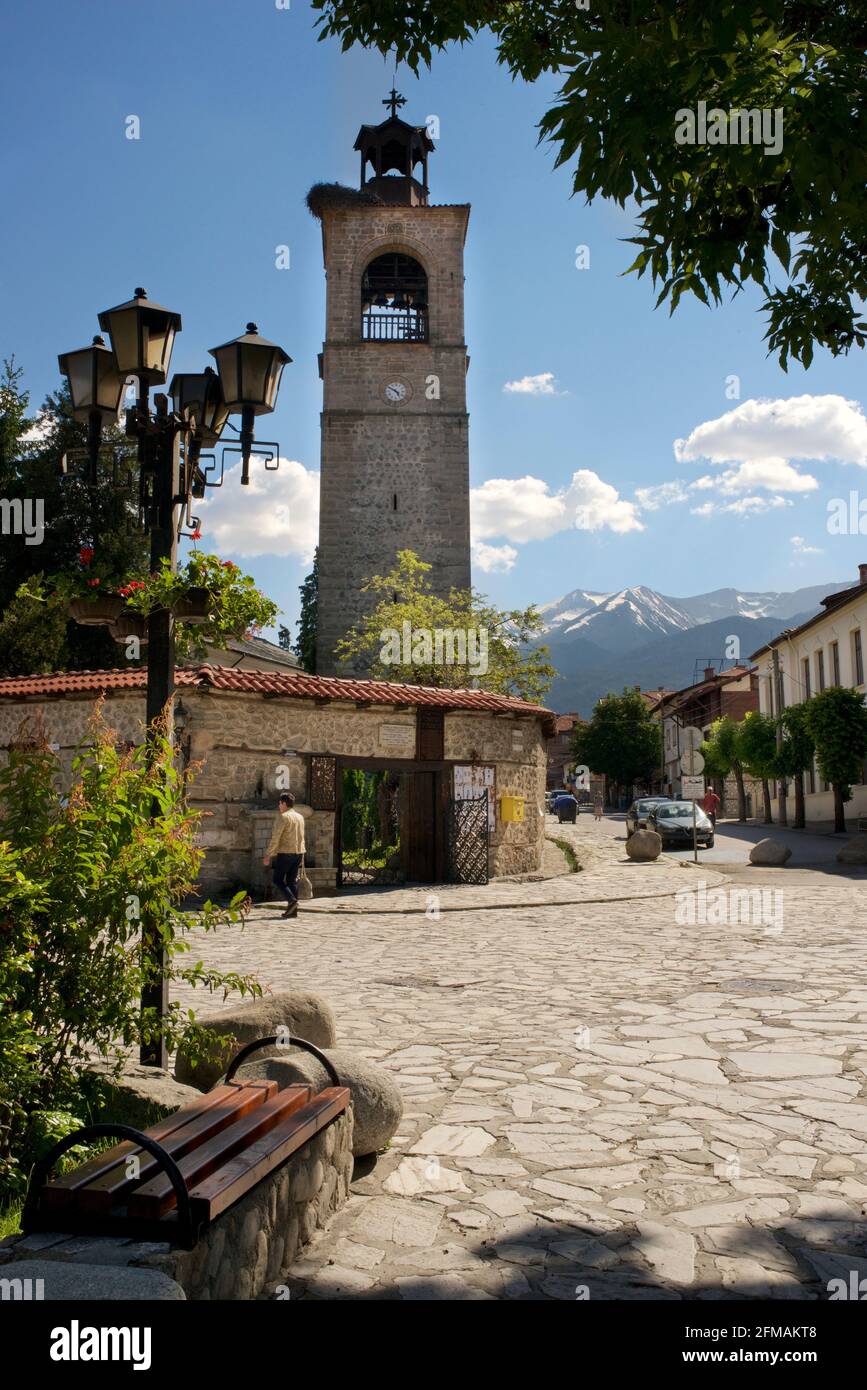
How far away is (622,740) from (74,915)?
7000 centimetres

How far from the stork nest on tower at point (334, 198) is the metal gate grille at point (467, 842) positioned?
1033 inches

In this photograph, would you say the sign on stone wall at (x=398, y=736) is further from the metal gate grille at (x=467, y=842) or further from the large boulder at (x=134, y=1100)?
the large boulder at (x=134, y=1100)

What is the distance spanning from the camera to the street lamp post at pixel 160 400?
5.65 meters

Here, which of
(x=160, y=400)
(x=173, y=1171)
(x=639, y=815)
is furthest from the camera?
(x=639, y=815)

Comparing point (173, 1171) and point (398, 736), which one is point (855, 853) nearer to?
point (398, 736)

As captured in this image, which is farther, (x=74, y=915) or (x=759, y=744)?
(x=759, y=744)

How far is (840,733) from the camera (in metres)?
29.8

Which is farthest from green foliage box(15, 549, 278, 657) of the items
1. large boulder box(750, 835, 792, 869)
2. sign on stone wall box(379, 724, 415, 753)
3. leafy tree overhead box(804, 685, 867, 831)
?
leafy tree overhead box(804, 685, 867, 831)

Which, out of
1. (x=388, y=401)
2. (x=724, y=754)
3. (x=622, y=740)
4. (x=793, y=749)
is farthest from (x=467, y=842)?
(x=622, y=740)

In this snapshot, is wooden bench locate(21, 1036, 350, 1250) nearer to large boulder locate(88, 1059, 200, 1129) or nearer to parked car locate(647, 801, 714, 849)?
large boulder locate(88, 1059, 200, 1129)

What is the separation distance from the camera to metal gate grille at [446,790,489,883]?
727 inches

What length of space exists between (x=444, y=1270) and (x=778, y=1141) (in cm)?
191

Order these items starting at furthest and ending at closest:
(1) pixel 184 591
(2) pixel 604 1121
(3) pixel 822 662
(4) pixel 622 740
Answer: (4) pixel 622 740 → (3) pixel 822 662 → (1) pixel 184 591 → (2) pixel 604 1121
